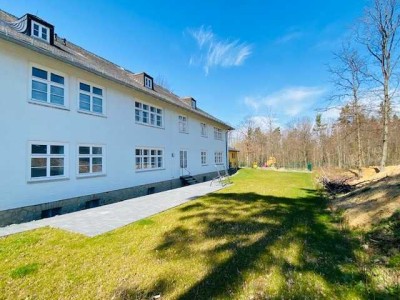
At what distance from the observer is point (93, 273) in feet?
12.0

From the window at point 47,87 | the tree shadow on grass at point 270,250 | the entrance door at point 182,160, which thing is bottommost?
the tree shadow on grass at point 270,250

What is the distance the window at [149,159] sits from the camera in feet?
40.1

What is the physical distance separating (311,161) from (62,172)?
44799 millimetres

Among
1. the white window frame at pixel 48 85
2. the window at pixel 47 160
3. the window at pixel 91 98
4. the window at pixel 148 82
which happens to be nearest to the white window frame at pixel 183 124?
the window at pixel 148 82

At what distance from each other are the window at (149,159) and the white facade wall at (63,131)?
329mm

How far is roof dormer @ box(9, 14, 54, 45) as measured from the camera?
8055mm

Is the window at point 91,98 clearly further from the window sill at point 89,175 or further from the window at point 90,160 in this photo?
the window sill at point 89,175

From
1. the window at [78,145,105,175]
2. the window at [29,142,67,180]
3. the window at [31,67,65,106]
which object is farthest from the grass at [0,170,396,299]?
the window at [31,67,65,106]

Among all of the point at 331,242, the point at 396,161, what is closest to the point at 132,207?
the point at 331,242

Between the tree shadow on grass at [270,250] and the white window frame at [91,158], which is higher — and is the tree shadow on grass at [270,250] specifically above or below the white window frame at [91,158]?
below

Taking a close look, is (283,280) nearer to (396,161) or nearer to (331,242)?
(331,242)

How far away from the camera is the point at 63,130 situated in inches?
320

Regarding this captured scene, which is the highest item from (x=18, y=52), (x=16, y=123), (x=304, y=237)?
(x=18, y=52)

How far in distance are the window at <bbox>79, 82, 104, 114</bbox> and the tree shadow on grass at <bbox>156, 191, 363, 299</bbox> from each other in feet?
20.1
